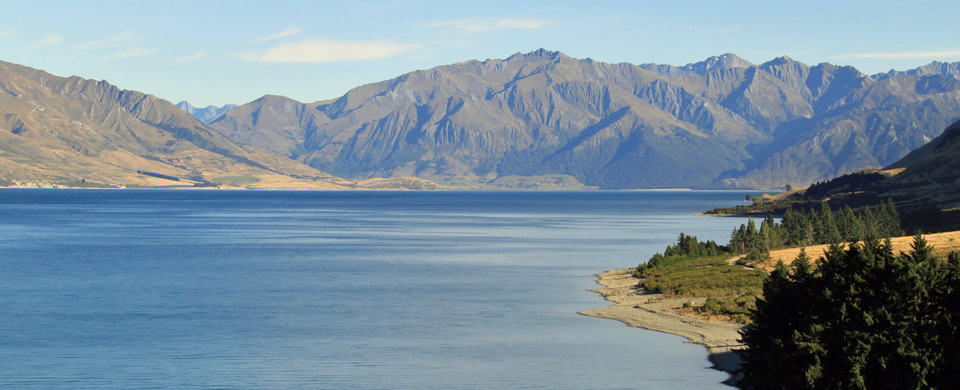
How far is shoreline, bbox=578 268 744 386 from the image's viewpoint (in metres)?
49.2

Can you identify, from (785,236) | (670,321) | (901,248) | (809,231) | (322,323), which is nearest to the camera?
(670,321)

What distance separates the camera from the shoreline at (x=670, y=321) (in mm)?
49156

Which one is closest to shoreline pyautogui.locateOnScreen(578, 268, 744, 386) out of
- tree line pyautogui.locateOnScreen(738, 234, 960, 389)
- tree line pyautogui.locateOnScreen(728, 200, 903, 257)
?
tree line pyautogui.locateOnScreen(738, 234, 960, 389)

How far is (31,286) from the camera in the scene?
261 feet

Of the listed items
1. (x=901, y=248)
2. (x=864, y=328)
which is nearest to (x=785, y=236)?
(x=901, y=248)

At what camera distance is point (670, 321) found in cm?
5994

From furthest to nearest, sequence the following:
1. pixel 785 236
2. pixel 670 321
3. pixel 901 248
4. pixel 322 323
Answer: pixel 785 236, pixel 901 248, pixel 322 323, pixel 670 321

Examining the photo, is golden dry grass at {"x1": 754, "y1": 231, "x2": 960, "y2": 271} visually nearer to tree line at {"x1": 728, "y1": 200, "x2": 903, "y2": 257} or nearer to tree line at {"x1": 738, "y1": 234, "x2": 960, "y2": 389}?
tree line at {"x1": 728, "y1": 200, "x2": 903, "y2": 257}

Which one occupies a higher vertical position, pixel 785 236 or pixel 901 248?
pixel 901 248

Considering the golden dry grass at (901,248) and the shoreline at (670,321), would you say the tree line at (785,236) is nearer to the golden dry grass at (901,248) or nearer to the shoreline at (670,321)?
the golden dry grass at (901,248)

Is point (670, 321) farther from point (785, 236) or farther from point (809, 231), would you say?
point (809, 231)

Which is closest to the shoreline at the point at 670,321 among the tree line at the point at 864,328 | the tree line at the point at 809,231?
the tree line at the point at 864,328

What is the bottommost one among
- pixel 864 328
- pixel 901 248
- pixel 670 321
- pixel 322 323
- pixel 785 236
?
pixel 322 323

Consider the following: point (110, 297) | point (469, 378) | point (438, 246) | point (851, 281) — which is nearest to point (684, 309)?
point (469, 378)
